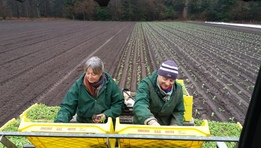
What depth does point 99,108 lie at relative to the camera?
3.24 metres

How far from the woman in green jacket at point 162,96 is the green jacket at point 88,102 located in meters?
0.41

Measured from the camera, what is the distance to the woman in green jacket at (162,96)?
282 cm

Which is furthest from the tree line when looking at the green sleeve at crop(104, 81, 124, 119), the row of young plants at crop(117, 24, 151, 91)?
the row of young plants at crop(117, 24, 151, 91)

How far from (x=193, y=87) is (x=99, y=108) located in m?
5.62

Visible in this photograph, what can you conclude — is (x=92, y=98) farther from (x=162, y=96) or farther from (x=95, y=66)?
(x=162, y=96)

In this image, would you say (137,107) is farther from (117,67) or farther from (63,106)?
(117,67)

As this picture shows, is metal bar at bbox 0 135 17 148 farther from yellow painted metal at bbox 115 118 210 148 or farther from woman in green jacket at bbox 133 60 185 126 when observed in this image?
woman in green jacket at bbox 133 60 185 126

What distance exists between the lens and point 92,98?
3.18 metres

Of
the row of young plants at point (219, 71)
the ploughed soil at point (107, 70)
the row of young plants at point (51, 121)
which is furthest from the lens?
the row of young plants at point (219, 71)

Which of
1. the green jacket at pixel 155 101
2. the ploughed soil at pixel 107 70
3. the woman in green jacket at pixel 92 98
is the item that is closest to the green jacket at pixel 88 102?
the woman in green jacket at pixel 92 98

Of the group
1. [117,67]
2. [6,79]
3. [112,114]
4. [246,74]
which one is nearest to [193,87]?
[246,74]

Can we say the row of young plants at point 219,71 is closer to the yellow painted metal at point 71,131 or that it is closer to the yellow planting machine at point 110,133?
the yellow planting machine at point 110,133

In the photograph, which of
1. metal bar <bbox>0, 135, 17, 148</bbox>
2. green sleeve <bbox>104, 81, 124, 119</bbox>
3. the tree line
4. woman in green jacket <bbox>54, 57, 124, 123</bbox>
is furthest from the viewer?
green sleeve <bbox>104, 81, 124, 119</bbox>

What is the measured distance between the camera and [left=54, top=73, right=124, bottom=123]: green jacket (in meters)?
3.16
